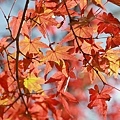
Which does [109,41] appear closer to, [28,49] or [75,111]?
[28,49]

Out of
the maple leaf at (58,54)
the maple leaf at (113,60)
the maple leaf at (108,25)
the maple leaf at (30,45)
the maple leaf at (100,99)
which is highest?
the maple leaf at (108,25)

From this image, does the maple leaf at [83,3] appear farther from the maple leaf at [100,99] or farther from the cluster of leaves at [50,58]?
the maple leaf at [100,99]

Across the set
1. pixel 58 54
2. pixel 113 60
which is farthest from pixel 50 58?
pixel 113 60

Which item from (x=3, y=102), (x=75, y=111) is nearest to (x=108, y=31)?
(x=3, y=102)

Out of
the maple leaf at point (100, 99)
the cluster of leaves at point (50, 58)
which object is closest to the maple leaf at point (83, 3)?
the cluster of leaves at point (50, 58)

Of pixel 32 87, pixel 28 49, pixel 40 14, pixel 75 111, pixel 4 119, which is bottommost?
pixel 75 111
